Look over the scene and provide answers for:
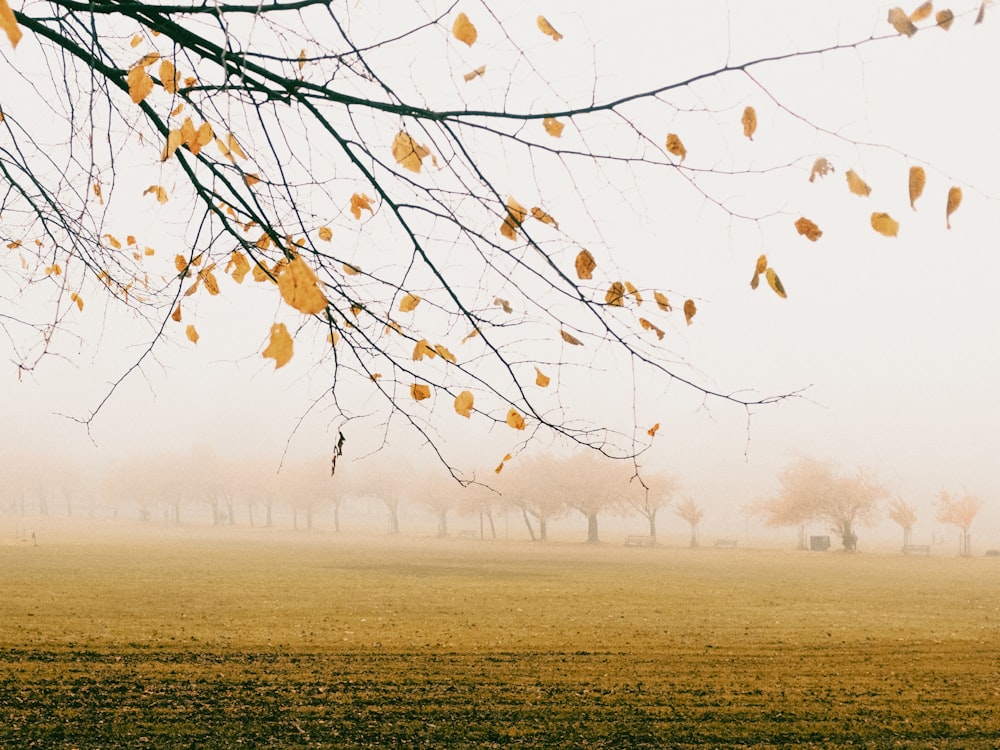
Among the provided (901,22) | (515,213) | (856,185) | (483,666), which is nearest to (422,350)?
(515,213)

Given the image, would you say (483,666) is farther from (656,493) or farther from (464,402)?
(656,493)

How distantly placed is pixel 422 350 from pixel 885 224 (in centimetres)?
173

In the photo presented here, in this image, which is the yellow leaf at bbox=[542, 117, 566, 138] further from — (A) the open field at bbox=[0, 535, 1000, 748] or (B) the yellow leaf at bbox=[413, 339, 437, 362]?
(A) the open field at bbox=[0, 535, 1000, 748]

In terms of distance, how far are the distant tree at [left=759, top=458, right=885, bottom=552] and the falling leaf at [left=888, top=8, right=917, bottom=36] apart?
168 ft

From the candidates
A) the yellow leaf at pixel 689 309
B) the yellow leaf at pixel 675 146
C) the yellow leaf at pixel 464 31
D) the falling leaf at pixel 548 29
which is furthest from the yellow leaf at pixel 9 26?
the yellow leaf at pixel 689 309

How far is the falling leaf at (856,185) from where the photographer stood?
7.38ft

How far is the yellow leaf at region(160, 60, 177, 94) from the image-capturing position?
2.74 meters

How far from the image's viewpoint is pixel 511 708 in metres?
7.41

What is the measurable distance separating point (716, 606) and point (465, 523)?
9527 cm

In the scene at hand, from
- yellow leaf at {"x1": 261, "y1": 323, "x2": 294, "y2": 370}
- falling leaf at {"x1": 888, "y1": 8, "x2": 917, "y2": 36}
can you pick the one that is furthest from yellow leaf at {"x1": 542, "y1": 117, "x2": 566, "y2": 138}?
yellow leaf at {"x1": 261, "y1": 323, "x2": 294, "y2": 370}

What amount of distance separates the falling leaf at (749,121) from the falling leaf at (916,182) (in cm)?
59

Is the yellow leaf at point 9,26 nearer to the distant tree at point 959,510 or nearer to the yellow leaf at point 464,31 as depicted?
the yellow leaf at point 464,31

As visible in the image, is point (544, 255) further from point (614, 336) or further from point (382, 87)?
point (382, 87)

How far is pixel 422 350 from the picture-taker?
312cm
